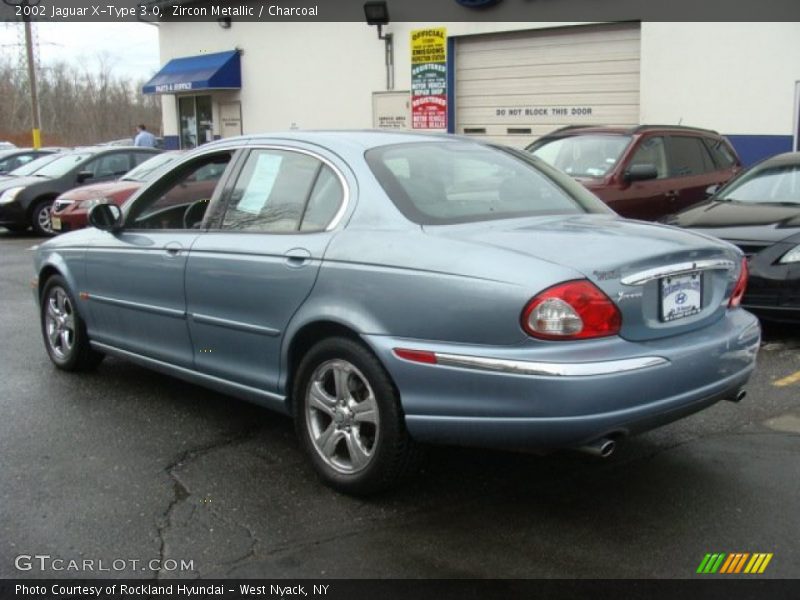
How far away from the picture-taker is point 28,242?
14.5 meters

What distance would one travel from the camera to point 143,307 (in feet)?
16.3

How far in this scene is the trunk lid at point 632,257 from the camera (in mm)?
3346

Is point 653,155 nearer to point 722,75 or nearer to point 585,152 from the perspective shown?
point 585,152

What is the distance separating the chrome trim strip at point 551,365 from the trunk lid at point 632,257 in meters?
0.12

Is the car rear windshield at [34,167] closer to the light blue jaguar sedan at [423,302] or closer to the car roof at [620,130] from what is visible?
the car roof at [620,130]

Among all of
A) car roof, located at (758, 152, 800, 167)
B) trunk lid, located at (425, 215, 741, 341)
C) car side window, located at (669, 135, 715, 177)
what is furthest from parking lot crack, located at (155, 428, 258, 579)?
car side window, located at (669, 135, 715, 177)

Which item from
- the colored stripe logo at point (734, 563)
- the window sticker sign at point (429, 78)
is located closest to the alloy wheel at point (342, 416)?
the colored stripe logo at point (734, 563)

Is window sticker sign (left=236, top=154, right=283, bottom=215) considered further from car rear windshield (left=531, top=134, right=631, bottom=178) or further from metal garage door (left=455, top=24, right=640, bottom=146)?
metal garage door (left=455, top=24, right=640, bottom=146)

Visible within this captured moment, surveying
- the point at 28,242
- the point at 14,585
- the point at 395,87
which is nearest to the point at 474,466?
the point at 14,585

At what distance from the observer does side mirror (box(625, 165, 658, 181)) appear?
862 cm

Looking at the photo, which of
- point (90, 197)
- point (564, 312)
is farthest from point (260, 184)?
point (90, 197)

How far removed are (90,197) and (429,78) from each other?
23.7 feet

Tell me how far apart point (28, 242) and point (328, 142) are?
1179 cm

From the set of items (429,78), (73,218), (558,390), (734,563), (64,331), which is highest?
(429,78)
